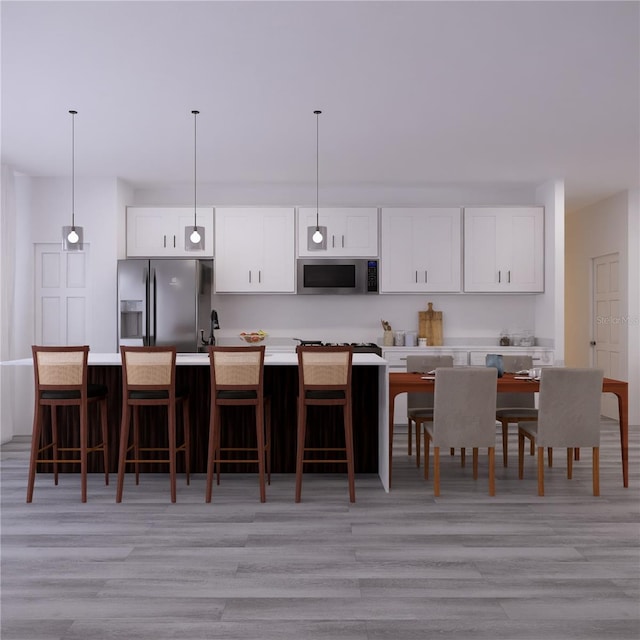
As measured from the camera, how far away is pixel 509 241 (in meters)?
6.92

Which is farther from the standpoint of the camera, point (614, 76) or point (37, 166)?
point (37, 166)

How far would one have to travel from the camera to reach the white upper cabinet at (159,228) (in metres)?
6.82

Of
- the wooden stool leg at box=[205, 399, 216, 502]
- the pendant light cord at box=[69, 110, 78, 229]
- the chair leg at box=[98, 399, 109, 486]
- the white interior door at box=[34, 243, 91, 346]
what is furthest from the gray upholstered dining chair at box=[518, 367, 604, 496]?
the white interior door at box=[34, 243, 91, 346]

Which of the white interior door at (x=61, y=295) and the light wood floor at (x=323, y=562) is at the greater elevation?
the white interior door at (x=61, y=295)

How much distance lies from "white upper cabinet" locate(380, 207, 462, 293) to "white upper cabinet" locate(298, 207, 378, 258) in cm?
15

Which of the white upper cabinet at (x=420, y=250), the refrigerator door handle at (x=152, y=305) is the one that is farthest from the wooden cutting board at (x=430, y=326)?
the refrigerator door handle at (x=152, y=305)

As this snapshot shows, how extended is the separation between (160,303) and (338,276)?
78.2 inches

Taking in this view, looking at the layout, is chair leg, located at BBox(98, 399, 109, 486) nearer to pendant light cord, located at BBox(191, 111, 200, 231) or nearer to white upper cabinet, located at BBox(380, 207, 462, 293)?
pendant light cord, located at BBox(191, 111, 200, 231)

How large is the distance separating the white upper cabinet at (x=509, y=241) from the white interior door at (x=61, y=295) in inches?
169

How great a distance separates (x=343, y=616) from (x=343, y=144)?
13.1 feet

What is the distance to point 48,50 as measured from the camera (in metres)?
3.49

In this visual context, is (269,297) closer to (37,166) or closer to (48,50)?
(37,166)

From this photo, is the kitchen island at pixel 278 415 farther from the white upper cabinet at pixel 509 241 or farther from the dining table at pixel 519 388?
the white upper cabinet at pixel 509 241

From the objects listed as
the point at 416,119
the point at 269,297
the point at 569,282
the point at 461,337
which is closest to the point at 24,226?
the point at 269,297
